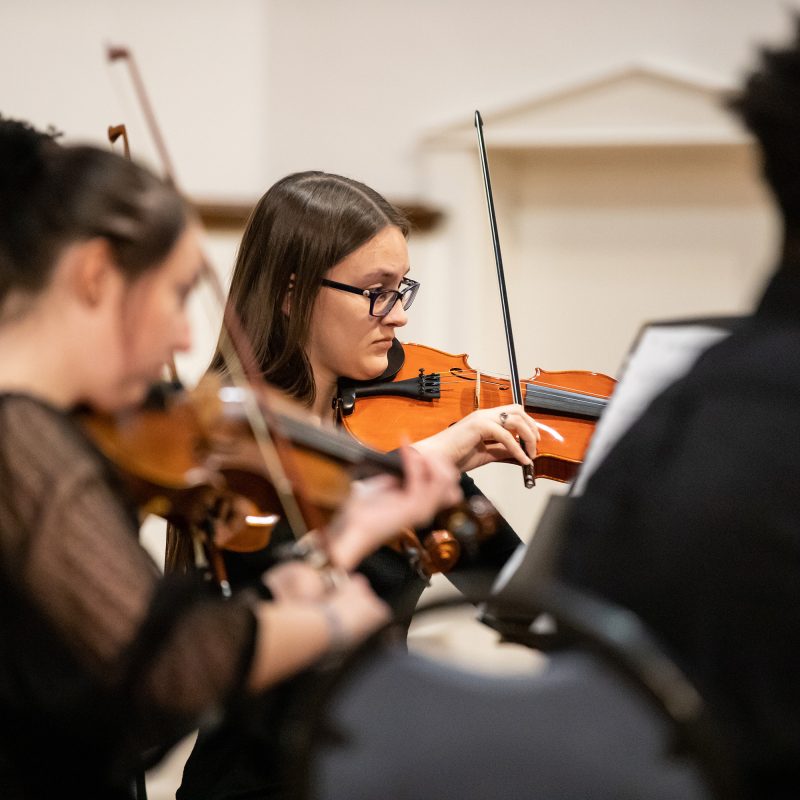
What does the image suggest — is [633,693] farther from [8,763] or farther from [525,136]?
[525,136]

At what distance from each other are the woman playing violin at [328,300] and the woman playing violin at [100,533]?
2.03ft

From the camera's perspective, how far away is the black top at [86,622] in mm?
926

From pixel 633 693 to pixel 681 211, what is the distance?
10.3 feet

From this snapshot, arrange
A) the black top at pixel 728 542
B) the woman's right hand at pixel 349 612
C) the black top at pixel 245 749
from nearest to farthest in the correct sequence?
the black top at pixel 728 542, the woman's right hand at pixel 349 612, the black top at pixel 245 749

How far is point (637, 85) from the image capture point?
3.48 m

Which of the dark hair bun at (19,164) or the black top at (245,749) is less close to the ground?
the dark hair bun at (19,164)

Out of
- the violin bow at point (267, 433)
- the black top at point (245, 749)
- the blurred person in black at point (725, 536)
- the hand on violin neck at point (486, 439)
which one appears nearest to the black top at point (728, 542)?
the blurred person in black at point (725, 536)

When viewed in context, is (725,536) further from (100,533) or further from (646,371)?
(100,533)

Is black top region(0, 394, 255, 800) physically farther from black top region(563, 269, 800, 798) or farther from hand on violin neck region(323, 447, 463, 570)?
black top region(563, 269, 800, 798)

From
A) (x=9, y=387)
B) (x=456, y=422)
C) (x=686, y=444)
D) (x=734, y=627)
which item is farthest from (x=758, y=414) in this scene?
(x=456, y=422)

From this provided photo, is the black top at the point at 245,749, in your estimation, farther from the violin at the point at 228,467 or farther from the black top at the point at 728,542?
the black top at the point at 728,542

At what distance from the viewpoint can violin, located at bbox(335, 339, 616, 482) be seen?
71.5 inches

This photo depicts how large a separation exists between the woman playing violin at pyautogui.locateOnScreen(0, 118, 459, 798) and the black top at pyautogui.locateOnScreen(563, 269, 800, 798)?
0.26 metres

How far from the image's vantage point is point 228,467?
3.83ft
